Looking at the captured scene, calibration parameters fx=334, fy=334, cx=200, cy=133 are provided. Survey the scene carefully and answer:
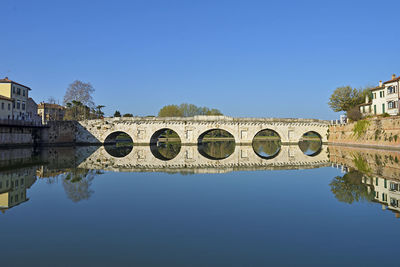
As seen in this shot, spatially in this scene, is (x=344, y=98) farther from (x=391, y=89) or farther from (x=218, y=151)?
(x=218, y=151)

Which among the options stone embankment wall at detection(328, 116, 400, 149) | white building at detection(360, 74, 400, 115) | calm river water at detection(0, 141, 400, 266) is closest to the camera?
calm river water at detection(0, 141, 400, 266)

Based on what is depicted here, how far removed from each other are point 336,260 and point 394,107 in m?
40.7

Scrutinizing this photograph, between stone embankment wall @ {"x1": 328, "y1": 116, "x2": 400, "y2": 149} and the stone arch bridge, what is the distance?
5.26 meters

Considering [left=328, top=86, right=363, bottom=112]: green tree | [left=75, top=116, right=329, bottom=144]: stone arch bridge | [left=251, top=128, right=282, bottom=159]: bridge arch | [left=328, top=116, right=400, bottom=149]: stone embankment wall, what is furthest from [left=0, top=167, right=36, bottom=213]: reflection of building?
[left=328, top=86, right=363, bottom=112]: green tree

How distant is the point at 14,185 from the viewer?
15469 mm

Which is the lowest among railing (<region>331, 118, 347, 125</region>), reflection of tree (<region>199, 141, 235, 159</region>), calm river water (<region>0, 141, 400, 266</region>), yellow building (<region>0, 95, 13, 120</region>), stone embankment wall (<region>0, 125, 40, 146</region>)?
calm river water (<region>0, 141, 400, 266</region>)

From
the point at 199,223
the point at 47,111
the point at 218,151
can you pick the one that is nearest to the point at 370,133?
the point at 218,151

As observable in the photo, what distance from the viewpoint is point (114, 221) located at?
31.3ft

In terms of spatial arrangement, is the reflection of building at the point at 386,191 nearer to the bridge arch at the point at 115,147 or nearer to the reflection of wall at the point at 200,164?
the reflection of wall at the point at 200,164

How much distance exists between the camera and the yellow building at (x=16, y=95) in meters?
44.9

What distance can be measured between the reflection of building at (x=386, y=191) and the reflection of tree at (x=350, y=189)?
30 cm

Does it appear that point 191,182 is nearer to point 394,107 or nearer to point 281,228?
point 281,228

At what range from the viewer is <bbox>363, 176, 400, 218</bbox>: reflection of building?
1134cm

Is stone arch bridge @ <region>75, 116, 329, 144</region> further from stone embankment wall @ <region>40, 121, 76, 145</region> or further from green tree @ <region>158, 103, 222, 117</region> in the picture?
green tree @ <region>158, 103, 222, 117</region>
